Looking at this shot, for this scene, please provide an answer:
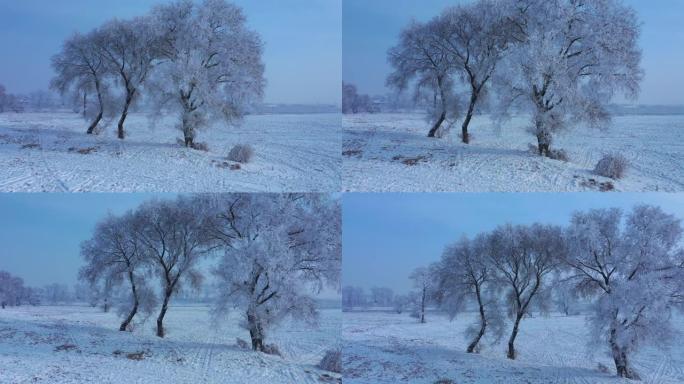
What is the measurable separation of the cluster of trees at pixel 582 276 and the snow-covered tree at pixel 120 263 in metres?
6.81

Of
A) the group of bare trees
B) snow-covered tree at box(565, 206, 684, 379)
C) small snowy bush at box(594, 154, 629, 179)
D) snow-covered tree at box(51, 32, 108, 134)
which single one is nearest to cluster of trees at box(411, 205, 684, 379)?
snow-covered tree at box(565, 206, 684, 379)

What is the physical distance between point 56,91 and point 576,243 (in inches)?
542

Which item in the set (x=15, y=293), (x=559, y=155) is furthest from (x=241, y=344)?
Result: (x=559, y=155)

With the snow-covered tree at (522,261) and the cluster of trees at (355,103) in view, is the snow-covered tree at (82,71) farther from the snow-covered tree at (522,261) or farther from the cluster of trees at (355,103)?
the snow-covered tree at (522,261)

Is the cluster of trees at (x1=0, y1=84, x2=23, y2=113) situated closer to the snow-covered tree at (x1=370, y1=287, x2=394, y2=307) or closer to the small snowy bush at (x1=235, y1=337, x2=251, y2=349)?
the small snowy bush at (x1=235, y1=337, x2=251, y2=349)

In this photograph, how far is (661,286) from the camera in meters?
9.52

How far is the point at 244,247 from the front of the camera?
34.9ft

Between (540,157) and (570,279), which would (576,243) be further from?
(540,157)

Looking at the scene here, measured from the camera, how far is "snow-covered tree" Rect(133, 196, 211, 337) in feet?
38.1

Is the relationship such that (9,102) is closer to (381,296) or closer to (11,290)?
(11,290)

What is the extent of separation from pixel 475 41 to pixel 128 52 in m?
8.90

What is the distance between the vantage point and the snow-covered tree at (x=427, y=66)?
11672mm

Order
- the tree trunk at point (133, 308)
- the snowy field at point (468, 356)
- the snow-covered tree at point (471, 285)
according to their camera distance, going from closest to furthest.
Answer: the snowy field at point (468, 356), the snow-covered tree at point (471, 285), the tree trunk at point (133, 308)

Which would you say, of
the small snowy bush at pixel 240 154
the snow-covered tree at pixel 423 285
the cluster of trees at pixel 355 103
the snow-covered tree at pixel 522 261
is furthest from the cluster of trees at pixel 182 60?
the snow-covered tree at pixel 522 261
